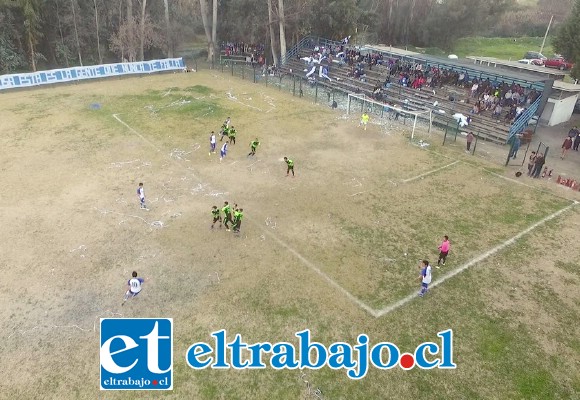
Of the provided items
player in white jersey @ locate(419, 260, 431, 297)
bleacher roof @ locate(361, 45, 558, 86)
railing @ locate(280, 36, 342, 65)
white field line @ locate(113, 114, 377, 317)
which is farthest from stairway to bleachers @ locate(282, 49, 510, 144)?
white field line @ locate(113, 114, 377, 317)

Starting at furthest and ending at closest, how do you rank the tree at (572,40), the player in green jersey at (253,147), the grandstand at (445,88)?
the tree at (572,40)
the grandstand at (445,88)
the player in green jersey at (253,147)

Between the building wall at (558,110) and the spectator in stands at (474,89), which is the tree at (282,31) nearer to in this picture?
the spectator in stands at (474,89)

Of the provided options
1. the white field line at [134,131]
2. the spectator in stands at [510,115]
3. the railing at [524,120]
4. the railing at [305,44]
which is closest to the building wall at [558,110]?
the railing at [524,120]

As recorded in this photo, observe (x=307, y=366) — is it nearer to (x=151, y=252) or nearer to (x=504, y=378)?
(x=504, y=378)

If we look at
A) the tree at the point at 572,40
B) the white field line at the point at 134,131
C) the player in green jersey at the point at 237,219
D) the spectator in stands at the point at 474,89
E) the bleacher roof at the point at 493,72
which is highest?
the tree at the point at 572,40

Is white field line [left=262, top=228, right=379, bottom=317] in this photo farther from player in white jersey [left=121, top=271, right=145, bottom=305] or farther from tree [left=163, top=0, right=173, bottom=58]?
tree [left=163, top=0, right=173, bottom=58]

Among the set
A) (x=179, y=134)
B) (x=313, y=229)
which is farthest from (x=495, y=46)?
(x=313, y=229)

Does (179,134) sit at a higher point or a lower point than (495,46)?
lower

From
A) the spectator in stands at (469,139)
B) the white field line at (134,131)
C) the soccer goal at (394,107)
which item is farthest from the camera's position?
the soccer goal at (394,107)
